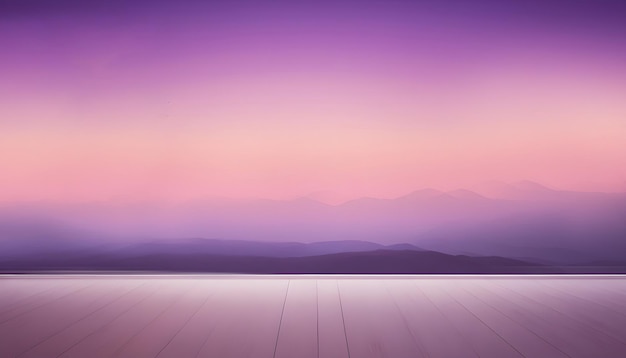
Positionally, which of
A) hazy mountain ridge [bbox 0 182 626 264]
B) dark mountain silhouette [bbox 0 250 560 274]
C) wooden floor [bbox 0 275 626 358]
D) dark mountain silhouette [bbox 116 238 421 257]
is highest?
hazy mountain ridge [bbox 0 182 626 264]

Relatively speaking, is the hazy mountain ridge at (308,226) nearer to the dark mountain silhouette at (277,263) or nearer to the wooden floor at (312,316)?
the dark mountain silhouette at (277,263)

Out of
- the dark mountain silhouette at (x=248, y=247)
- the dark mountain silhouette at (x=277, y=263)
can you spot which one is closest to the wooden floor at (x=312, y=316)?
the dark mountain silhouette at (x=277, y=263)

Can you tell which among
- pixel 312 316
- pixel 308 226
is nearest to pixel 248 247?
pixel 308 226

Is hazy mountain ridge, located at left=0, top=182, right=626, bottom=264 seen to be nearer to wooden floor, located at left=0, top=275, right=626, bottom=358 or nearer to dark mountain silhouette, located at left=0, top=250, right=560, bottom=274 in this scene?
dark mountain silhouette, located at left=0, top=250, right=560, bottom=274

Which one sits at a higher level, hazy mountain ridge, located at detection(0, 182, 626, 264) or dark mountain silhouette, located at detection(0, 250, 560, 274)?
hazy mountain ridge, located at detection(0, 182, 626, 264)

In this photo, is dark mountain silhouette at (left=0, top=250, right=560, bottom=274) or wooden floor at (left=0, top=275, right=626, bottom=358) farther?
dark mountain silhouette at (left=0, top=250, right=560, bottom=274)

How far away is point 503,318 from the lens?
275 centimetres

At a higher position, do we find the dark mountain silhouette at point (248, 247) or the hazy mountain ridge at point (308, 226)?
the hazy mountain ridge at point (308, 226)

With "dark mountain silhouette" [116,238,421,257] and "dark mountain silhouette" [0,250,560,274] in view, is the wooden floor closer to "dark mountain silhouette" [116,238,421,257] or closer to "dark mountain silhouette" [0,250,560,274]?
"dark mountain silhouette" [0,250,560,274]

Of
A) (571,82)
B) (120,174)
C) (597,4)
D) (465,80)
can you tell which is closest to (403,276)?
(465,80)

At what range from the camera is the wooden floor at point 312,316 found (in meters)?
2.23

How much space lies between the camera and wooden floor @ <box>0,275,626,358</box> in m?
2.23

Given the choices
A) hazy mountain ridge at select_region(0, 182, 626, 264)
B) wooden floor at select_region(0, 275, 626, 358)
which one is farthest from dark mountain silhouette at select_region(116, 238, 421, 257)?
wooden floor at select_region(0, 275, 626, 358)

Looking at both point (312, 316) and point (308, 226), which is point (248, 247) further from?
point (312, 316)
